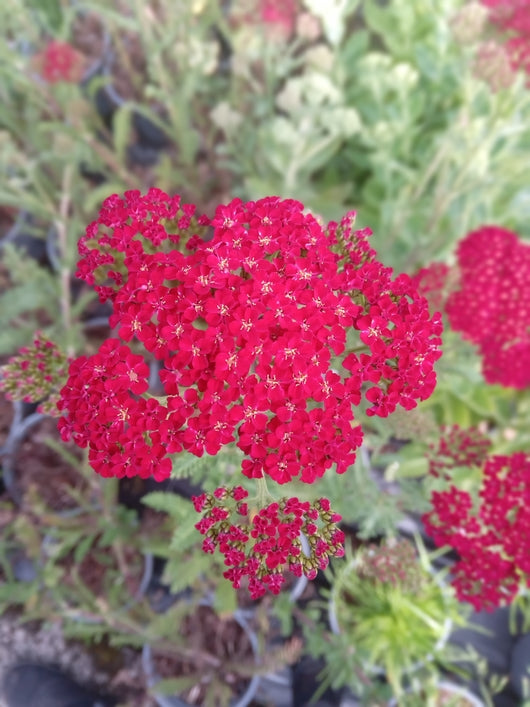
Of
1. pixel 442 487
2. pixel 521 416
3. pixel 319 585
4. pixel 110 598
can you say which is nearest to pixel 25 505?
pixel 110 598

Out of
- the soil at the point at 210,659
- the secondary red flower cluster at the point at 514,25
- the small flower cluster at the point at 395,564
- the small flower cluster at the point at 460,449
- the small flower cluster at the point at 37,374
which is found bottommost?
the soil at the point at 210,659

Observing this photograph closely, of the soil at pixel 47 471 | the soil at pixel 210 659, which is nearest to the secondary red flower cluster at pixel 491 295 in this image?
the soil at pixel 210 659

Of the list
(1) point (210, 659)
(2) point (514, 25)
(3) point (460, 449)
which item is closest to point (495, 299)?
(3) point (460, 449)

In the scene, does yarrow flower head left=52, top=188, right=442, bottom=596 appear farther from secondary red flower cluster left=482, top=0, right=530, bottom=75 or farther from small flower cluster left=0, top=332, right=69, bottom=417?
secondary red flower cluster left=482, top=0, right=530, bottom=75

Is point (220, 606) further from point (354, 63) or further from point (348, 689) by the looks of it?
point (354, 63)

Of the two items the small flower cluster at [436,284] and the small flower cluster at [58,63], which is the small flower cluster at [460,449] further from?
the small flower cluster at [58,63]

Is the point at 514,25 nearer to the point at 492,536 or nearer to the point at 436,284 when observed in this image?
the point at 436,284
